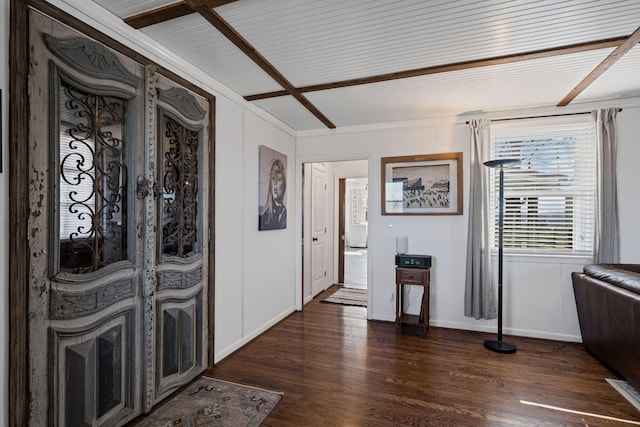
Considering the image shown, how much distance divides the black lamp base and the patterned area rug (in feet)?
7.19

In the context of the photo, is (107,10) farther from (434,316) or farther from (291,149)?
(434,316)

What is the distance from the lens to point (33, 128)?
1.50 meters

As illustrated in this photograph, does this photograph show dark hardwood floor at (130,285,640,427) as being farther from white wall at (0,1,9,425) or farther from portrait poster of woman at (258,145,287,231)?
portrait poster of woman at (258,145,287,231)

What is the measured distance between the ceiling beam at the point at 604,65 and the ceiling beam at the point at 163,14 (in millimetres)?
2588

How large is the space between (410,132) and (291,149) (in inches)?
61.9

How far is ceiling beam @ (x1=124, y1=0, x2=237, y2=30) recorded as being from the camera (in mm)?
1747

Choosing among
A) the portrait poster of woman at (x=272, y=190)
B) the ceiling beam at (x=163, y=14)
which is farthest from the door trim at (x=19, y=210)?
the portrait poster of woman at (x=272, y=190)

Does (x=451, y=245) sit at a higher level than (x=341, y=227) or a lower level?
lower

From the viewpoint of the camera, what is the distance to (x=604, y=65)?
8.14ft

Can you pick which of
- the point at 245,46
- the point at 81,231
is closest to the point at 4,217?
the point at 81,231

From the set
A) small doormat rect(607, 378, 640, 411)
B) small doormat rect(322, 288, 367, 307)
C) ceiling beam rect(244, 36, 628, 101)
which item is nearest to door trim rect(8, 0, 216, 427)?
ceiling beam rect(244, 36, 628, 101)

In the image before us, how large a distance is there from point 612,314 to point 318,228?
368cm

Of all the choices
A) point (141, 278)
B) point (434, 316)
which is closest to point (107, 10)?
point (141, 278)

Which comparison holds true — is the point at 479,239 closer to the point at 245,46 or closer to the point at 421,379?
the point at 421,379
